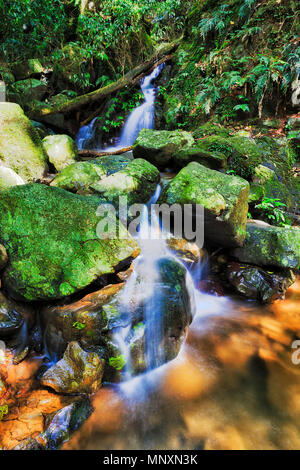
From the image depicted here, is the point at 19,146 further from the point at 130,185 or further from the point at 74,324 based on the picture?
the point at 74,324

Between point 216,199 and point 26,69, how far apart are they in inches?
399

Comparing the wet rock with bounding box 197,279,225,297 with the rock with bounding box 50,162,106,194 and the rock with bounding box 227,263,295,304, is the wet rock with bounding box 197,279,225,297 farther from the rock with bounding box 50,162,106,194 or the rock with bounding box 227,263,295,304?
the rock with bounding box 50,162,106,194

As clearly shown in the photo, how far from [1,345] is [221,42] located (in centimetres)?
1158

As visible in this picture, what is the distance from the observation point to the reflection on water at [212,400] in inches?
91.7

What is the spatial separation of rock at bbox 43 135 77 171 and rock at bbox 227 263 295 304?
487 cm

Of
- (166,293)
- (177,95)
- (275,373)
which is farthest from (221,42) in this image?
(275,373)

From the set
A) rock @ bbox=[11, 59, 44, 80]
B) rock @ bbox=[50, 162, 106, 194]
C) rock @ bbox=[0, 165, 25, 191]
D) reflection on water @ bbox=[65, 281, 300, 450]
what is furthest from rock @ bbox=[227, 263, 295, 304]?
rock @ bbox=[11, 59, 44, 80]

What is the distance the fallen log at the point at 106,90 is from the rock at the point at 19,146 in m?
2.67

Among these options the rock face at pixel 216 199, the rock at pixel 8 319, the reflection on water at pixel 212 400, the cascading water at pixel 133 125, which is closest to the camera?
the reflection on water at pixel 212 400

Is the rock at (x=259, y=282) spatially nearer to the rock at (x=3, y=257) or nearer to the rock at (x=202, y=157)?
the rock at (x=202, y=157)

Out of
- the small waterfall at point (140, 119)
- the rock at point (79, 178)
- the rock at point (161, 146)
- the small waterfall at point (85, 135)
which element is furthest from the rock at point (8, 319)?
the small waterfall at point (140, 119)

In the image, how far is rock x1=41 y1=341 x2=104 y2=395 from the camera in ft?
8.48

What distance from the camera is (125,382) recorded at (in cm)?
290

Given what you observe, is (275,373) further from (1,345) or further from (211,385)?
(1,345)
